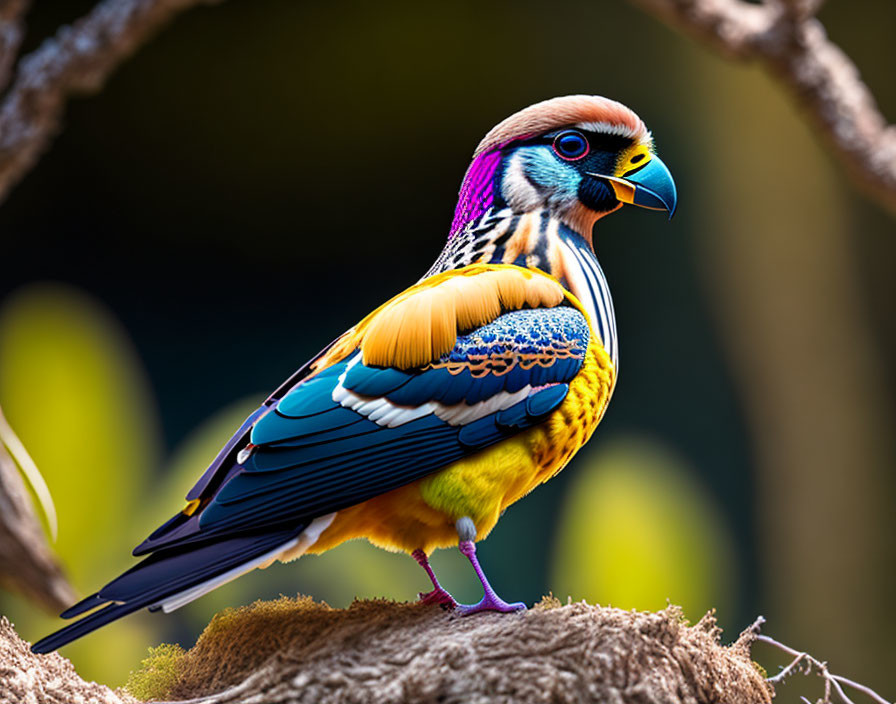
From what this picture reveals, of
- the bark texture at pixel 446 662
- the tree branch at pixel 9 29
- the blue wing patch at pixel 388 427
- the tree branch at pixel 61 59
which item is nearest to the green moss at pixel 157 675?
the bark texture at pixel 446 662

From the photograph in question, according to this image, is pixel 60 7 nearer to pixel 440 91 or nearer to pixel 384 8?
pixel 384 8

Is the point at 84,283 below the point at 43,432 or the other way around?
the other way around

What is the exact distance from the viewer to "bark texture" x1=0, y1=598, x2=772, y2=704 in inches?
58.3

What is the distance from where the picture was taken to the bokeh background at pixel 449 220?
411 cm

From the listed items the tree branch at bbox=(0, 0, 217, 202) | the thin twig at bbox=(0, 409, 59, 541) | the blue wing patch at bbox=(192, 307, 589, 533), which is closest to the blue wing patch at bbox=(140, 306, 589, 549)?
the blue wing patch at bbox=(192, 307, 589, 533)

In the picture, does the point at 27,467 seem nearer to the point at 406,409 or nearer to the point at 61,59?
the point at 61,59

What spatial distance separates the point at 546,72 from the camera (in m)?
4.16

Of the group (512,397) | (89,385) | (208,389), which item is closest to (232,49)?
(208,389)

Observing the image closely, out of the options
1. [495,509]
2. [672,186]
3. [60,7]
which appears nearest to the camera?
[495,509]

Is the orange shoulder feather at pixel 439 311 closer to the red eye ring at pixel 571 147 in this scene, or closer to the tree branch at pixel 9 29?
the red eye ring at pixel 571 147

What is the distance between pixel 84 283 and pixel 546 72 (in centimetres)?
211

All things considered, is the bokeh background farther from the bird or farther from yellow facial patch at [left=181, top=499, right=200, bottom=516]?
yellow facial patch at [left=181, top=499, right=200, bottom=516]

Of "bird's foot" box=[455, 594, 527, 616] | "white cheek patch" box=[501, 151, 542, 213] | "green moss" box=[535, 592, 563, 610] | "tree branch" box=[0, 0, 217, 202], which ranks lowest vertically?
"green moss" box=[535, 592, 563, 610]

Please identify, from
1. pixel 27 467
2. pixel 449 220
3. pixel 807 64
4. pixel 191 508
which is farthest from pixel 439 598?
pixel 449 220
